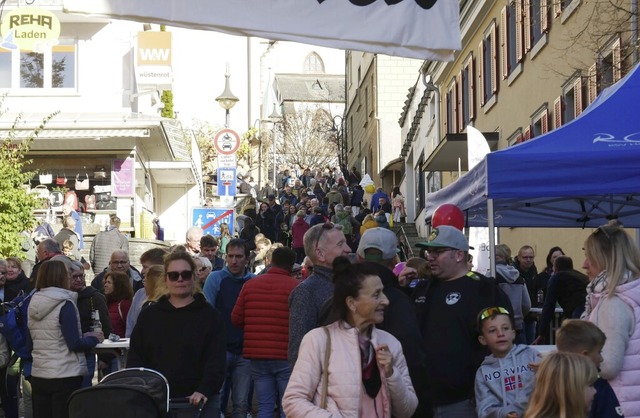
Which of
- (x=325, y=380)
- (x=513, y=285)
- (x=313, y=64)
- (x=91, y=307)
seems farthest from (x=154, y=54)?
(x=313, y=64)

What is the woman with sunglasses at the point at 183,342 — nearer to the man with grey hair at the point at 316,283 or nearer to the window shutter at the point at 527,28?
the man with grey hair at the point at 316,283

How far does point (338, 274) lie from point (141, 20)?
1546mm

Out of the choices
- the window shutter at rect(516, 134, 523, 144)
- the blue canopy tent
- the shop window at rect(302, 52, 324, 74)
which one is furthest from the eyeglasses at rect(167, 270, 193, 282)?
the shop window at rect(302, 52, 324, 74)

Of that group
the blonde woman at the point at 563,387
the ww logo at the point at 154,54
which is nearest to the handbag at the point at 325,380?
the blonde woman at the point at 563,387

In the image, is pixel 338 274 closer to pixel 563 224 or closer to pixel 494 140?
pixel 563 224

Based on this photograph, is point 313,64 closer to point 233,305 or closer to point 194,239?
point 194,239

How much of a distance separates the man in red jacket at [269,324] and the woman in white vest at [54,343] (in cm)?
132

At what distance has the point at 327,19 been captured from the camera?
580 cm

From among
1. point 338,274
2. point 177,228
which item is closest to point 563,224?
point 338,274

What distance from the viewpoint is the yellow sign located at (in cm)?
2600

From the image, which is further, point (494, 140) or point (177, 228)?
point (177, 228)

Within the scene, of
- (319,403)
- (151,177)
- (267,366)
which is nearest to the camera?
(319,403)

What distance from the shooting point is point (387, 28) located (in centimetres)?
584

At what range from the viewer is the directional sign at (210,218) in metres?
21.8
